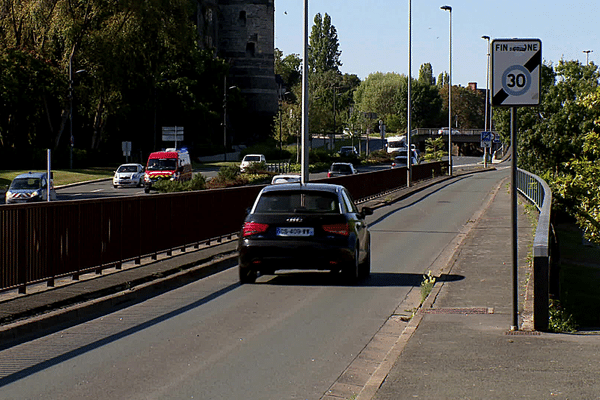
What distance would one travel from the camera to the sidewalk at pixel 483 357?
6977 millimetres

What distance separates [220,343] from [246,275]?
16.8 feet

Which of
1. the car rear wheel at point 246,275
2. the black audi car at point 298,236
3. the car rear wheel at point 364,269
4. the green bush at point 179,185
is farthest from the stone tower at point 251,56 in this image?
the black audi car at point 298,236

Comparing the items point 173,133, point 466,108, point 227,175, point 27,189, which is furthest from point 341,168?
point 466,108

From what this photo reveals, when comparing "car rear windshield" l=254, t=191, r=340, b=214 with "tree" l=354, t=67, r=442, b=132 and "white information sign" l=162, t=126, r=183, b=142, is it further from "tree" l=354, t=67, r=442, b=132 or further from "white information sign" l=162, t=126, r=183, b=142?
"tree" l=354, t=67, r=442, b=132

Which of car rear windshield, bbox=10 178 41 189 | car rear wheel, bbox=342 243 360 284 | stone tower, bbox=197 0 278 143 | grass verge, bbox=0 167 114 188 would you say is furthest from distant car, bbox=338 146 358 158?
car rear wheel, bbox=342 243 360 284

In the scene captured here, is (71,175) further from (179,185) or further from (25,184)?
(25,184)

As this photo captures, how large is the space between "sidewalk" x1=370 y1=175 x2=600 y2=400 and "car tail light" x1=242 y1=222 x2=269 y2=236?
2871mm

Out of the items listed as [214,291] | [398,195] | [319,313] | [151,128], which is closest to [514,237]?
[319,313]

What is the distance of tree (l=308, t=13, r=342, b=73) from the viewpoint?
18488cm

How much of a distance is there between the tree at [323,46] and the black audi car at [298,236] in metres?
171

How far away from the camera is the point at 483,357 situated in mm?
8328

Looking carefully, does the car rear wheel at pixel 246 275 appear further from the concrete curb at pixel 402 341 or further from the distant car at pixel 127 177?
the distant car at pixel 127 177

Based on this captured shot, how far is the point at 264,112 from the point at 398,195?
251 ft

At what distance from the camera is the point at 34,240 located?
39.9 ft
